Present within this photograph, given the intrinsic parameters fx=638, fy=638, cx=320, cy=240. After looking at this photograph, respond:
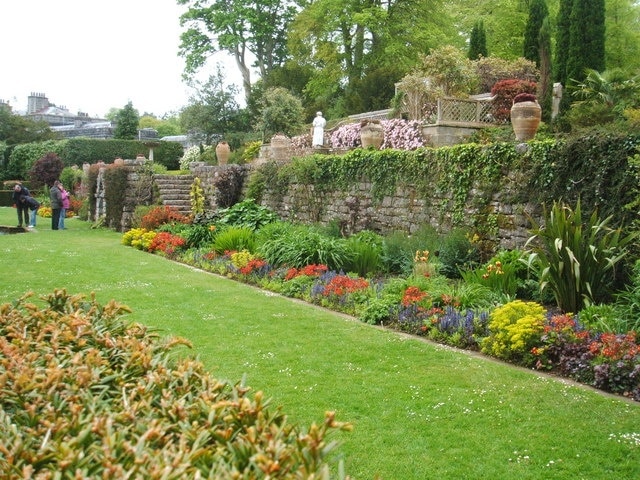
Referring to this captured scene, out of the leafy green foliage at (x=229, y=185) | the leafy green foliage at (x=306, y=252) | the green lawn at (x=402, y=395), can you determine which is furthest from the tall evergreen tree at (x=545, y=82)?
the green lawn at (x=402, y=395)

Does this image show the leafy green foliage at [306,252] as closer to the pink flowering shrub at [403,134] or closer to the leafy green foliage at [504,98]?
the pink flowering shrub at [403,134]

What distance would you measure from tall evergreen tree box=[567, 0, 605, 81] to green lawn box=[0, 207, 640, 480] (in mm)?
15069

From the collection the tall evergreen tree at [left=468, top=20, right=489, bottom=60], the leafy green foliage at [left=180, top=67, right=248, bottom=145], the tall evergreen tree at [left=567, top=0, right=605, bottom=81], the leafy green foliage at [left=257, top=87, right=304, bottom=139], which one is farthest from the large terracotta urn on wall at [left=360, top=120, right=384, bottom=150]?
the leafy green foliage at [left=180, top=67, right=248, bottom=145]

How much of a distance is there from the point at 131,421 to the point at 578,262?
5.77m

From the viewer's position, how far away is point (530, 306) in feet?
20.0

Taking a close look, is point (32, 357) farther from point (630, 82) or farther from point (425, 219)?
point (630, 82)

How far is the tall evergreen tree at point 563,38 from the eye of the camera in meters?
19.9

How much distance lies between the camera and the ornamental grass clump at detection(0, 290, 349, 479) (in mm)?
1824

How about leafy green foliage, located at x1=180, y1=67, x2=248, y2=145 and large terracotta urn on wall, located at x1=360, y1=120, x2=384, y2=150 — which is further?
leafy green foliage, located at x1=180, y1=67, x2=248, y2=145

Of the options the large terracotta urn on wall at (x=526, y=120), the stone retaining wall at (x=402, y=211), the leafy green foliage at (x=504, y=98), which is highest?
the leafy green foliage at (x=504, y=98)

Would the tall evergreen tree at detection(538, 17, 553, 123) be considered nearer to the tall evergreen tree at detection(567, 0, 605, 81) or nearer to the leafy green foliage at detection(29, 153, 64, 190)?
the tall evergreen tree at detection(567, 0, 605, 81)

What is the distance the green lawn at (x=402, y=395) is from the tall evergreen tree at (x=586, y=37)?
15069mm

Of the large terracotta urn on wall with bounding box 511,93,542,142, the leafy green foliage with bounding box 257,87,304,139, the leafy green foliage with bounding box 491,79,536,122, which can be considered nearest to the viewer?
the large terracotta urn on wall with bounding box 511,93,542,142

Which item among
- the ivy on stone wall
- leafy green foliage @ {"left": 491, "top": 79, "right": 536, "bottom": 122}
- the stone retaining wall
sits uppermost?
leafy green foliage @ {"left": 491, "top": 79, "right": 536, "bottom": 122}
